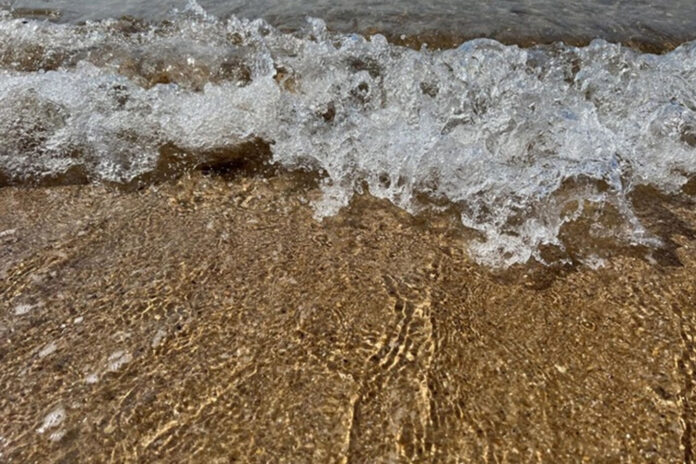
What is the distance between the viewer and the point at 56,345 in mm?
1929

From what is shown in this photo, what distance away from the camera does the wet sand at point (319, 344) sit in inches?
65.4

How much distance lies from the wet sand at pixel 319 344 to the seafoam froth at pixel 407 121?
278mm

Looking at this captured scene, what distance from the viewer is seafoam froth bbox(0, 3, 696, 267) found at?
8.95 feet

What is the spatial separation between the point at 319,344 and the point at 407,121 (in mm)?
1627

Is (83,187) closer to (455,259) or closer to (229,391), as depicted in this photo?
(229,391)

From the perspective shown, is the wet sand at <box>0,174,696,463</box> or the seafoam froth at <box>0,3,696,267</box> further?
the seafoam froth at <box>0,3,696,267</box>

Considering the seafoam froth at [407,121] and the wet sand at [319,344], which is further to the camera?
the seafoam froth at [407,121]

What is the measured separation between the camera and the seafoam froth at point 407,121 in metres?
2.73

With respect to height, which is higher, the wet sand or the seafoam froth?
the seafoam froth

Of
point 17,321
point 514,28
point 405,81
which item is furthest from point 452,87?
point 17,321

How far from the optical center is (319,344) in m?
1.95

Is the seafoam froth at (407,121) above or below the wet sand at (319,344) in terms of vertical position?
above

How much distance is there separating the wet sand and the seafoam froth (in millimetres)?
278

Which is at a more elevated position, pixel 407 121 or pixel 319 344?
pixel 407 121
